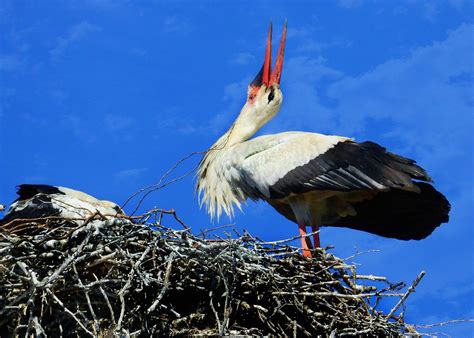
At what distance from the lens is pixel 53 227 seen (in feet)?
20.9

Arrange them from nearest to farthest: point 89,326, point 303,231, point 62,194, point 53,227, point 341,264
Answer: point 89,326 < point 53,227 < point 341,264 < point 62,194 < point 303,231

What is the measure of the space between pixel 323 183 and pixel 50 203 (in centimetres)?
192

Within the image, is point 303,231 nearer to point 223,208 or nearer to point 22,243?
point 223,208

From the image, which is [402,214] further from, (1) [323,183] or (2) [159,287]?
(2) [159,287]

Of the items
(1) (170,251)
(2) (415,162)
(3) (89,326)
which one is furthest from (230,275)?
(2) (415,162)

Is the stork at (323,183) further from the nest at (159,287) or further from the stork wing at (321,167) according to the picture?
the nest at (159,287)

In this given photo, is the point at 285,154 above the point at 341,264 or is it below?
above

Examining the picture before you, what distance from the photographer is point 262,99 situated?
9031mm

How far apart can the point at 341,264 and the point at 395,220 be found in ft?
5.79

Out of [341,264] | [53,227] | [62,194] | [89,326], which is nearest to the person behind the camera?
[89,326]

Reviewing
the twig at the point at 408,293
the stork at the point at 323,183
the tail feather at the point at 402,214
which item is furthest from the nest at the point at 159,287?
the tail feather at the point at 402,214

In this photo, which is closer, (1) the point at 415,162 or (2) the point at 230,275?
(2) the point at 230,275

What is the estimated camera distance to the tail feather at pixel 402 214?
8227 millimetres

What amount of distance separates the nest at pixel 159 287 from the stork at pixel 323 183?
4.21ft
